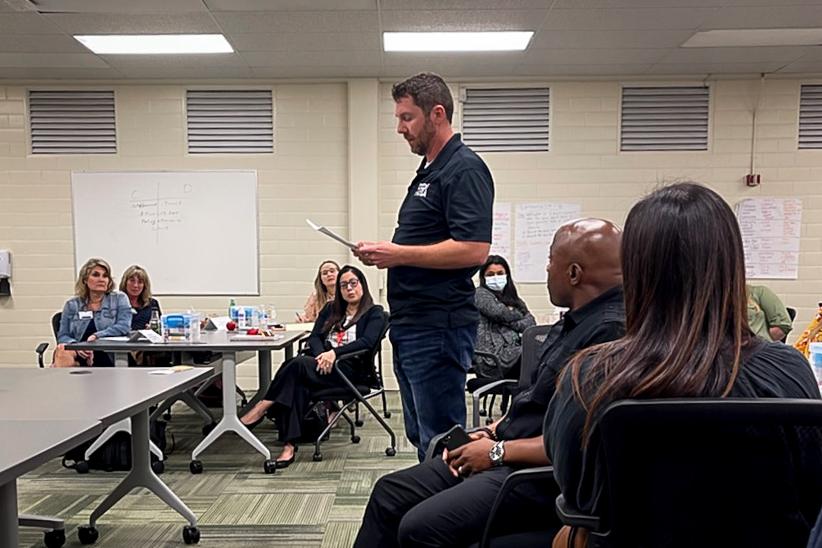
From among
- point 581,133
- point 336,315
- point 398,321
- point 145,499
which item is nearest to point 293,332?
point 336,315

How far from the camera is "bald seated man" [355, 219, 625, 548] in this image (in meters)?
1.45

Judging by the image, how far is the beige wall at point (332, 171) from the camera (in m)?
5.09

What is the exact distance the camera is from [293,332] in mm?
4262

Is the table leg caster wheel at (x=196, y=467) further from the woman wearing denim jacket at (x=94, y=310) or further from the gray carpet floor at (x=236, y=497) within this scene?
the woman wearing denim jacket at (x=94, y=310)

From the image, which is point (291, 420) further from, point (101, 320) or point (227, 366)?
point (101, 320)

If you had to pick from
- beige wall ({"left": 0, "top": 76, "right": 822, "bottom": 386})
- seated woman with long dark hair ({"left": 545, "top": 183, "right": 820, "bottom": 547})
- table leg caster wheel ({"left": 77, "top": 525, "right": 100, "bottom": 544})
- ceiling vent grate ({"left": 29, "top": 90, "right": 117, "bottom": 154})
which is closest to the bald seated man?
seated woman with long dark hair ({"left": 545, "top": 183, "right": 820, "bottom": 547})

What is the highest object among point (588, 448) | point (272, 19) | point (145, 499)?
point (272, 19)

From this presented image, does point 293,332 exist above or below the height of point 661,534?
below

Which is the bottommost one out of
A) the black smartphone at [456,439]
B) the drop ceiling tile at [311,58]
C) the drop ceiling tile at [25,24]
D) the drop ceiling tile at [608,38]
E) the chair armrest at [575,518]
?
the black smartphone at [456,439]

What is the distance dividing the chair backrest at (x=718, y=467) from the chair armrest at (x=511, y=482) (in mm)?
419

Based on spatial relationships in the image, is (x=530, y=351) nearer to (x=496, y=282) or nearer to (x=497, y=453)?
(x=497, y=453)

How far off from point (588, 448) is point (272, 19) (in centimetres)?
355

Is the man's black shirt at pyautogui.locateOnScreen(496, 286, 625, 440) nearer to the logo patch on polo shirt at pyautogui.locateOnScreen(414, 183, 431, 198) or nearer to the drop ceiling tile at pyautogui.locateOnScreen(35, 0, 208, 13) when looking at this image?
the logo patch on polo shirt at pyautogui.locateOnScreen(414, 183, 431, 198)

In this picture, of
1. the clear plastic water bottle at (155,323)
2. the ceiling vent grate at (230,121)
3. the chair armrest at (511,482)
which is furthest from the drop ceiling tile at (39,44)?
the chair armrest at (511,482)
